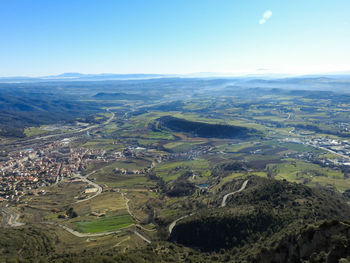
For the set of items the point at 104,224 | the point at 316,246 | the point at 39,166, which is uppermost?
the point at 316,246

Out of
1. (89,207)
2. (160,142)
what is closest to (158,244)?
(89,207)

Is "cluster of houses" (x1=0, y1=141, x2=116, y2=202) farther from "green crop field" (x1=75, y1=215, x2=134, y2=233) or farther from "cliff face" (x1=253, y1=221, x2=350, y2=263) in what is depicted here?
"cliff face" (x1=253, y1=221, x2=350, y2=263)

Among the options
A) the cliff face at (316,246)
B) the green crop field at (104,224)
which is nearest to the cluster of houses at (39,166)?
the green crop field at (104,224)

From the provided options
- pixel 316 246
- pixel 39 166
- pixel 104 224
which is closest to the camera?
pixel 316 246

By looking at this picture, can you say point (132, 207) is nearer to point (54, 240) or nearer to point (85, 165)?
point (54, 240)

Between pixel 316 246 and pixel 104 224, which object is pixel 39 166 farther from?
pixel 316 246

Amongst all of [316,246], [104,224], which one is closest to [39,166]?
[104,224]

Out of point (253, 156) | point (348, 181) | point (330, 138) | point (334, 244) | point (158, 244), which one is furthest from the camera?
point (330, 138)

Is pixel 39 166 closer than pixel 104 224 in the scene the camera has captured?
No
